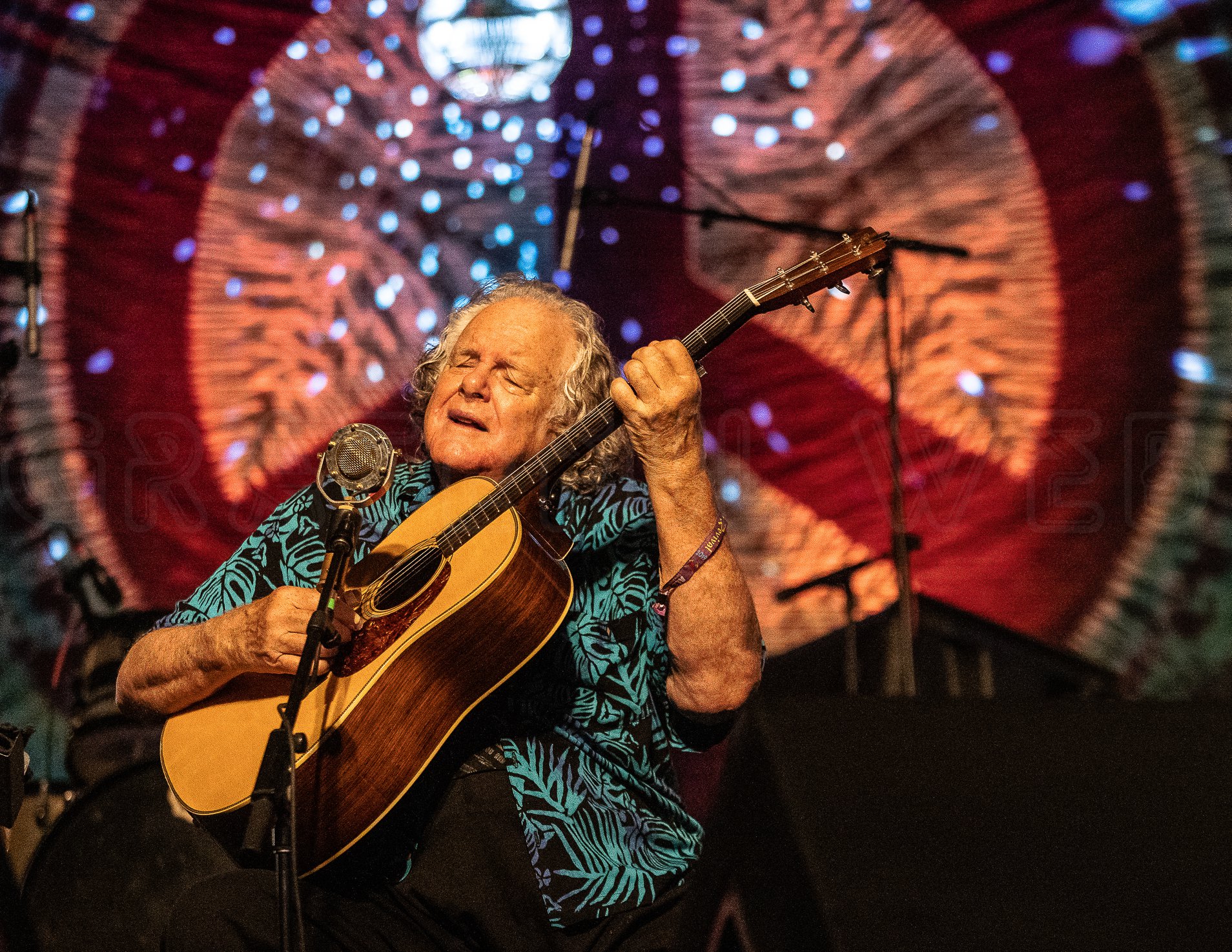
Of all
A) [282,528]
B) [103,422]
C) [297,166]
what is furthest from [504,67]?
[282,528]

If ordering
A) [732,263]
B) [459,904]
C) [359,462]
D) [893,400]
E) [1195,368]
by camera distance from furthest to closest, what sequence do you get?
[732,263], [1195,368], [893,400], [459,904], [359,462]

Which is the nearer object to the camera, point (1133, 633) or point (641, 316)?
point (1133, 633)

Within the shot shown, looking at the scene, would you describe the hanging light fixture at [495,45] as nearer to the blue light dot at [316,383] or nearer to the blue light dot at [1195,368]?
the blue light dot at [316,383]

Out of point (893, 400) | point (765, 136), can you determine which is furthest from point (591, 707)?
point (765, 136)

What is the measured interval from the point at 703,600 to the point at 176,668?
39.0 inches

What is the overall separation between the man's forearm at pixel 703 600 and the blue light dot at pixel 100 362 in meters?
3.17

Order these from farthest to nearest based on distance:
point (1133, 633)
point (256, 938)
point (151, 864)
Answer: point (1133, 633)
point (151, 864)
point (256, 938)

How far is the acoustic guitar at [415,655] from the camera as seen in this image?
6.04 ft

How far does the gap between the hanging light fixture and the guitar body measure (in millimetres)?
2928

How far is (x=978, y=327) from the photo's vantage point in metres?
4.14

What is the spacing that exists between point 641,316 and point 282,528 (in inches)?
89.3

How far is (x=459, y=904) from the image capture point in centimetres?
186

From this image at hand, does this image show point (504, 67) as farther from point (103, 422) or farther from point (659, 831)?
point (659, 831)

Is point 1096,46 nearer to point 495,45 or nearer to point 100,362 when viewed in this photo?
point 495,45
